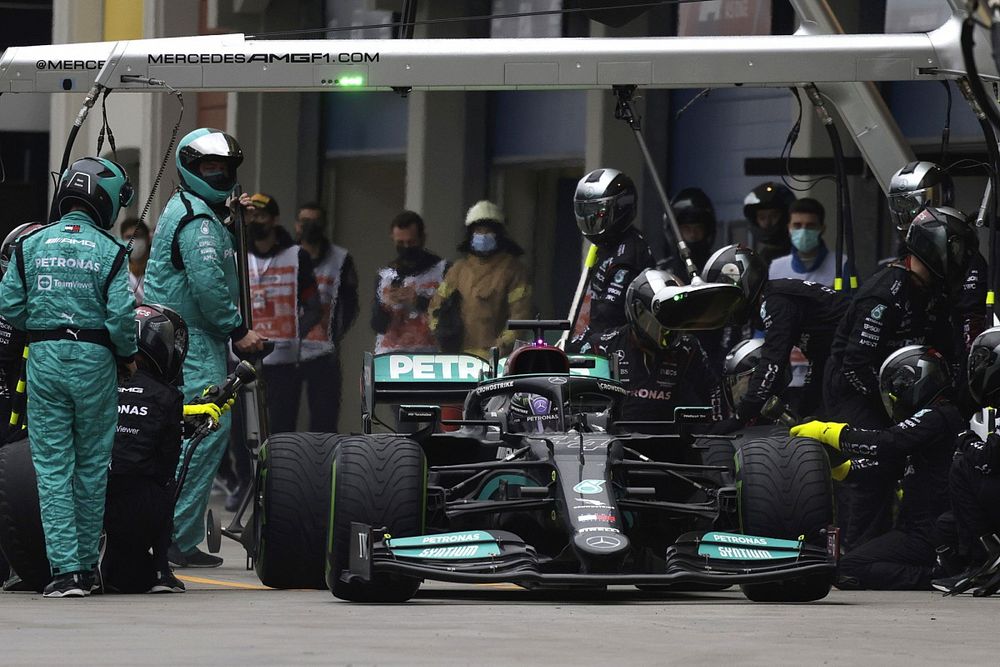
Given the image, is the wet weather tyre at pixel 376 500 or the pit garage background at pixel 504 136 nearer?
the wet weather tyre at pixel 376 500

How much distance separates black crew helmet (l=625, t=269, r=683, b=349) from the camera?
452 inches

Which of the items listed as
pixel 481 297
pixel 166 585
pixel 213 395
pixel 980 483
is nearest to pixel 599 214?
pixel 213 395

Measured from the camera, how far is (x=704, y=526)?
10.1m

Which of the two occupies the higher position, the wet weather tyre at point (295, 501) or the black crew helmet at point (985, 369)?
the black crew helmet at point (985, 369)

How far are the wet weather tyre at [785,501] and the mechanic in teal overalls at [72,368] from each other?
2708 millimetres

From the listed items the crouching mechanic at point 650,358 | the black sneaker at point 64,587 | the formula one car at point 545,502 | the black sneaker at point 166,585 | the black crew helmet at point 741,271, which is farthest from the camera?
the black crew helmet at point 741,271

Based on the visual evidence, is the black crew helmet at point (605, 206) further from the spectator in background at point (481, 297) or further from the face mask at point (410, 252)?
the face mask at point (410, 252)

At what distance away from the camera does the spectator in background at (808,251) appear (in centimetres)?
1370

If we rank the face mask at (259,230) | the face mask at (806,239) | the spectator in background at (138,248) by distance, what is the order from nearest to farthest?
the face mask at (806,239)
the face mask at (259,230)
the spectator in background at (138,248)

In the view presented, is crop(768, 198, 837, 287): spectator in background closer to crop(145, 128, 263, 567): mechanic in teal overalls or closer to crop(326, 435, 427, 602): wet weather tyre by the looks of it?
crop(145, 128, 263, 567): mechanic in teal overalls

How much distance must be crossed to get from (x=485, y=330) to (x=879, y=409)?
16.1 ft

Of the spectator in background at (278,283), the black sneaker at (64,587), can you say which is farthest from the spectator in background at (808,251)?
the black sneaker at (64,587)

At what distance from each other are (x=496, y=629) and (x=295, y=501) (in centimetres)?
213

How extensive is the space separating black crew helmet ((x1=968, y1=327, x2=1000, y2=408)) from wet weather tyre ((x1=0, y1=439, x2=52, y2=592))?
4.10 meters
